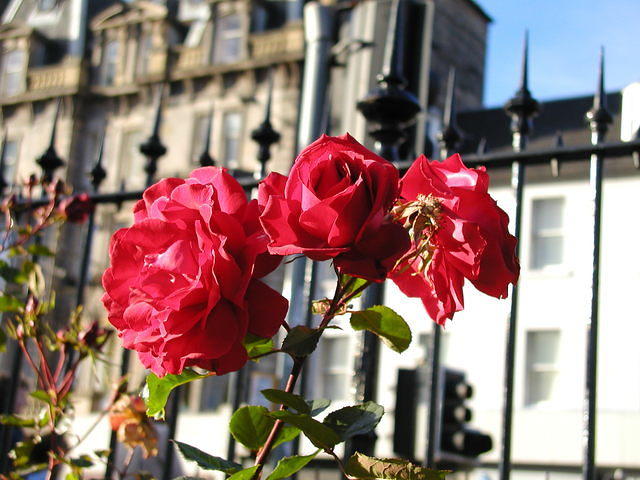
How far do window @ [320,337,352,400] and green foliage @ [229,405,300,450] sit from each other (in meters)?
17.1

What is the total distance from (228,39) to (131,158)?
3649 mm

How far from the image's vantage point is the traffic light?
8156mm

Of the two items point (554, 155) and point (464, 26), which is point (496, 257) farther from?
point (464, 26)

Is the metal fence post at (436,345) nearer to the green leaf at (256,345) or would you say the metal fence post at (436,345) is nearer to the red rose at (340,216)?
the green leaf at (256,345)

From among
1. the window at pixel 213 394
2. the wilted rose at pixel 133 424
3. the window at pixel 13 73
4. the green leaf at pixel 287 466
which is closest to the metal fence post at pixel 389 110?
the wilted rose at pixel 133 424

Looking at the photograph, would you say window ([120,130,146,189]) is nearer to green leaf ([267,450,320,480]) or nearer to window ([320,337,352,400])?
window ([320,337,352,400])

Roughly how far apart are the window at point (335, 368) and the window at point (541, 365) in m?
3.25

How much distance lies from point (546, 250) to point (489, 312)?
5.12 ft

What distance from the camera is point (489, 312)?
17.5 meters

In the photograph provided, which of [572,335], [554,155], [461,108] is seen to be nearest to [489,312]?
[572,335]

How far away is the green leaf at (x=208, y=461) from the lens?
1.13 m

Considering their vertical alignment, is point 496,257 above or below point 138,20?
below

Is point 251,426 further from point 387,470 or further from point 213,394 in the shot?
point 213,394

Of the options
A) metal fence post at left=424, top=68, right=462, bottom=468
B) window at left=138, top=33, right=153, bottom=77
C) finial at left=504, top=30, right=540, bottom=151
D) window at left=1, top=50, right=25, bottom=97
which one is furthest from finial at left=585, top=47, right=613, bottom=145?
window at left=1, top=50, right=25, bottom=97
